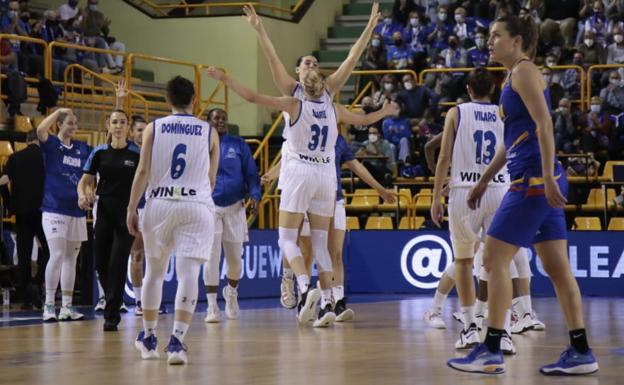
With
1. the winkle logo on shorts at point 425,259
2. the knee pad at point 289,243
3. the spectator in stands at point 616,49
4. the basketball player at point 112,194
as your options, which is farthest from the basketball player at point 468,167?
the spectator in stands at point 616,49

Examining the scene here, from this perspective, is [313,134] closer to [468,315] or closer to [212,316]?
[212,316]

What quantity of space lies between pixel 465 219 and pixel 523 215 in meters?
2.22

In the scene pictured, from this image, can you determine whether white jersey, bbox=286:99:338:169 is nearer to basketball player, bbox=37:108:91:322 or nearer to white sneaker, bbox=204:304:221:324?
white sneaker, bbox=204:304:221:324

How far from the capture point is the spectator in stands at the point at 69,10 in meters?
26.5

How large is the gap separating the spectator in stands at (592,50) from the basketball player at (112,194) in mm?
14363

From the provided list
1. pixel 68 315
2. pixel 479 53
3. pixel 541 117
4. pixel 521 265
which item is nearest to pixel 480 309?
pixel 521 265

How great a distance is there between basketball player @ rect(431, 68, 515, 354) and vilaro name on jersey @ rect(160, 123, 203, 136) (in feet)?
6.77

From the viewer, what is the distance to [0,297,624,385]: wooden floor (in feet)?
26.9

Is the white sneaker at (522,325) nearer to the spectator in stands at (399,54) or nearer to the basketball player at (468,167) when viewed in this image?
the basketball player at (468,167)

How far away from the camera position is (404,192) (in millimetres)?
22562

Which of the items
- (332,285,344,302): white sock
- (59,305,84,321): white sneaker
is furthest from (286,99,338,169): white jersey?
(59,305,84,321): white sneaker

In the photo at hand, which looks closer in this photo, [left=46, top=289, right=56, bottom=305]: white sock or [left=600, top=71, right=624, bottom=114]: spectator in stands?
[left=46, top=289, right=56, bottom=305]: white sock

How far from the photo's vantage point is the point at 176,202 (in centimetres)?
940

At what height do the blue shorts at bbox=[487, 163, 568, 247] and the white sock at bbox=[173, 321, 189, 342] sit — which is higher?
the blue shorts at bbox=[487, 163, 568, 247]
